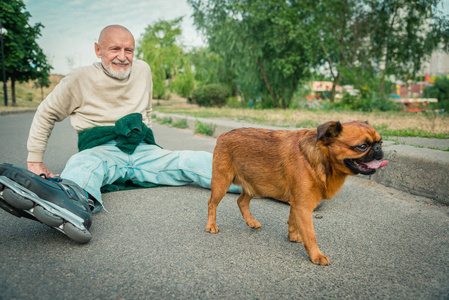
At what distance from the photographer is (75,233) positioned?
2.36 metres

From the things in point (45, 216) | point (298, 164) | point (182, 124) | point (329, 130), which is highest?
point (329, 130)

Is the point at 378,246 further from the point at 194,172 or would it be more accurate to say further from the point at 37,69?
the point at 37,69

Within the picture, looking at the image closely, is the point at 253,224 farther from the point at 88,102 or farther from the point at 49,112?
the point at 49,112

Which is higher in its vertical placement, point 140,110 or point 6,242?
point 140,110

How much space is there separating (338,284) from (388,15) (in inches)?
757

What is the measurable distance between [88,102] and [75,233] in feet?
6.21

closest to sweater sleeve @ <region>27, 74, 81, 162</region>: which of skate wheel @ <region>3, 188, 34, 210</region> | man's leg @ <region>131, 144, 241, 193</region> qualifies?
man's leg @ <region>131, 144, 241, 193</region>

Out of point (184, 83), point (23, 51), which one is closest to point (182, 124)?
point (23, 51)

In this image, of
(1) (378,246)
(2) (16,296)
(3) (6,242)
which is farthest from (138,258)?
(1) (378,246)

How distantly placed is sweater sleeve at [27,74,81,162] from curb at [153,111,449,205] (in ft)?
12.0

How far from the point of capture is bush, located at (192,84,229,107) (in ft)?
85.8

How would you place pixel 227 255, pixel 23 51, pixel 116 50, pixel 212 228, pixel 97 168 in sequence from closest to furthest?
1. pixel 227 255
2. pixel 212 228
3. pixel 97 168
4. pixel 116 50
5. pixel 23 51

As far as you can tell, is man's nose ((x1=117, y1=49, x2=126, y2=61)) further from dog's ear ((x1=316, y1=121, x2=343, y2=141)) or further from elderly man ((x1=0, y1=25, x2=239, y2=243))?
dog's ear ((x1=316, y1=121, x2=343, y2=141))

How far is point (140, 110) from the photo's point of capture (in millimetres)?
4148
